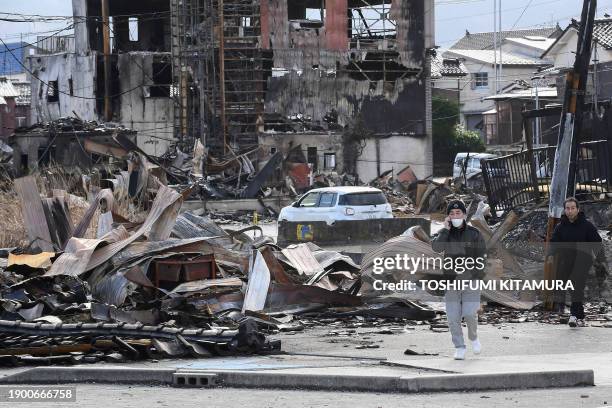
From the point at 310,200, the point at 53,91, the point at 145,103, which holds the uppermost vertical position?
the point at 53,91

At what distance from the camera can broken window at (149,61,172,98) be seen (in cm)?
6494

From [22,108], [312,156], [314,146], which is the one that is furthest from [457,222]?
[22,108]

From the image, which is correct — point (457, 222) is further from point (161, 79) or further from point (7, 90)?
point (7, 90)

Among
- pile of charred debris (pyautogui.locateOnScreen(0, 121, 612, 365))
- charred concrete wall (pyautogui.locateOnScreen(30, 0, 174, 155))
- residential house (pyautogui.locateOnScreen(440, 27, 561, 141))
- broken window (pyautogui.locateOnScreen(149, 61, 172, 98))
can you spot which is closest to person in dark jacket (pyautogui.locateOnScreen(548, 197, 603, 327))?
pile of charred debris (pyautogui.locateOnScreen(0, 121, 612, 365))

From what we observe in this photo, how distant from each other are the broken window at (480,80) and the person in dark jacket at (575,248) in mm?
82377

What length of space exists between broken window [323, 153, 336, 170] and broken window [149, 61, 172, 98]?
9458 mm

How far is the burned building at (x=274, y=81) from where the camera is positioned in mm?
60344

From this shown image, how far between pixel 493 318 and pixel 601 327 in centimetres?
158

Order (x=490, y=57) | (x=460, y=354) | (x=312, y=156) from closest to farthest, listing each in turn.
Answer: (x=460, y=354) → (x=312, y=156) → (x=490, y=57)

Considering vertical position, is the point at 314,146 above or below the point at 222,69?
below

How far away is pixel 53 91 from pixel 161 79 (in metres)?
8.29

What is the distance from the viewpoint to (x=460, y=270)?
11734 mm

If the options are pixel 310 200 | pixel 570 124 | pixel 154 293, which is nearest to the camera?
pixel 154 293

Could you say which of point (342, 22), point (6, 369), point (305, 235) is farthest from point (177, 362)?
point (342, 22)
